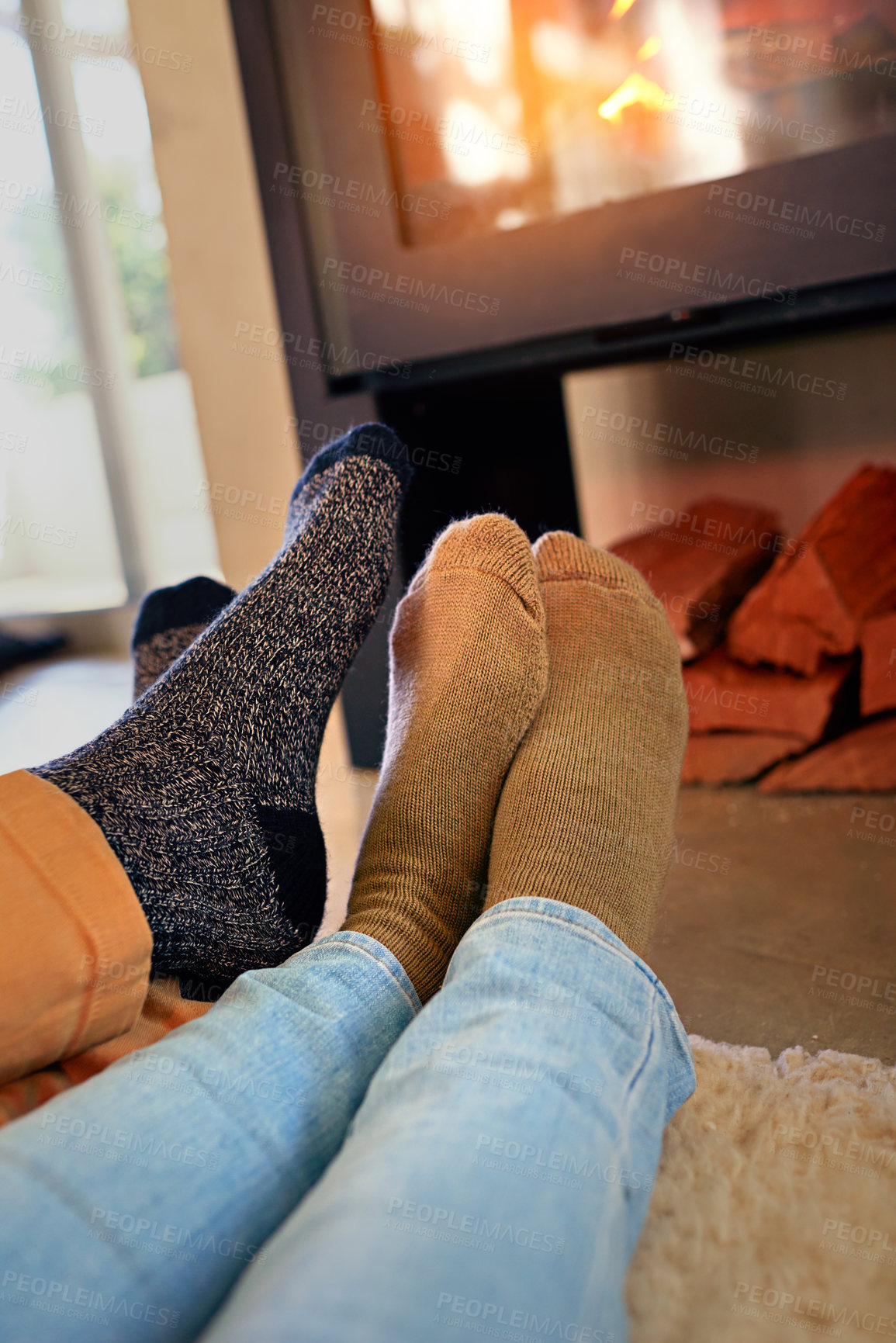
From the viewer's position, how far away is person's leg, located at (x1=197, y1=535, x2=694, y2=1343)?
0.27 metres

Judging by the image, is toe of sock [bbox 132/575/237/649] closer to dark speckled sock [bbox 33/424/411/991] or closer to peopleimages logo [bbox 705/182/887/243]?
dark speckled sock [bbox 33/424/411/991]

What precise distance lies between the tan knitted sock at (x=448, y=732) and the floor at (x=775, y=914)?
0.72 ft

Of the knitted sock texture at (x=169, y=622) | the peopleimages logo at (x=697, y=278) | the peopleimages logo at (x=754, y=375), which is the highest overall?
the peopleimages logo at (x=697, y=278)

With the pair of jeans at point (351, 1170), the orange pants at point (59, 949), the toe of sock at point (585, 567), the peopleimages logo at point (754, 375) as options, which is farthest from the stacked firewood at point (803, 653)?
the orange pants at point (59, 949)

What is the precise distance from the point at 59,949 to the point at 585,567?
0.53 metres

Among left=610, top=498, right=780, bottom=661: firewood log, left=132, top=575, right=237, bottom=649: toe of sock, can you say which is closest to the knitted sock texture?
left=132, top=575, right=237, bottom=649: toe of sock

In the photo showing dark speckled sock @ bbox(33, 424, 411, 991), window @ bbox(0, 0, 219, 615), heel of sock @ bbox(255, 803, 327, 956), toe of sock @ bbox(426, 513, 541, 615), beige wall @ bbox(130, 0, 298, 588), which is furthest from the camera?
window @ bbox(0, 0, 219, 615)

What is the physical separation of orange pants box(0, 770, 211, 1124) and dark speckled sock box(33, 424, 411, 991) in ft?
0.07

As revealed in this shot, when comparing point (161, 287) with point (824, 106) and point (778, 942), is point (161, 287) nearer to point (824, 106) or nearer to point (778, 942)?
Result: point (824, 106)

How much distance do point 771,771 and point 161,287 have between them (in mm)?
2105

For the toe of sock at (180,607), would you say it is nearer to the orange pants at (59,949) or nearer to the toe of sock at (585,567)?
the toe of sock at (585,567)

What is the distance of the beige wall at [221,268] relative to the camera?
1.25m

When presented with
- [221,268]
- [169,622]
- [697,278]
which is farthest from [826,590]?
[221,268]

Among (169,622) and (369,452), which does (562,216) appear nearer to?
(369,452)
